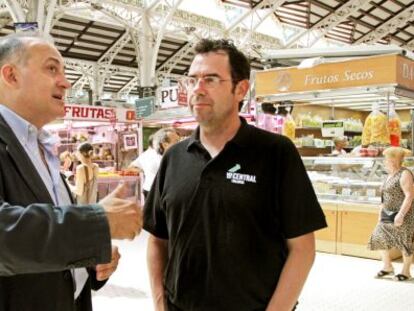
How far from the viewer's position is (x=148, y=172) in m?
7.44

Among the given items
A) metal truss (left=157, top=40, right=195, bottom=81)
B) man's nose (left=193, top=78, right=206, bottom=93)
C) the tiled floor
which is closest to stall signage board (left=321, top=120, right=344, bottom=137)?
the tiled floor

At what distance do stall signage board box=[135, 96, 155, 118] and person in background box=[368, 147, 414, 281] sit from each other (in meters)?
6.78

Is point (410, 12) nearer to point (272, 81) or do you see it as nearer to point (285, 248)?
point (272, 81)

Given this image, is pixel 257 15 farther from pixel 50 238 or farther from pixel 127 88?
pixel 50 238

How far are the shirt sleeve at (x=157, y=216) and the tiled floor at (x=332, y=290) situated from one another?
109 inches

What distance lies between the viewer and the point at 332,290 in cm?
515

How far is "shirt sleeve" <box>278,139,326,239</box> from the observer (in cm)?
167

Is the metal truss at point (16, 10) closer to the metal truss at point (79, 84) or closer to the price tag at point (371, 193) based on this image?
the price tag at point (371, 193)

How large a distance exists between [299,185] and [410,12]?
21763 mm

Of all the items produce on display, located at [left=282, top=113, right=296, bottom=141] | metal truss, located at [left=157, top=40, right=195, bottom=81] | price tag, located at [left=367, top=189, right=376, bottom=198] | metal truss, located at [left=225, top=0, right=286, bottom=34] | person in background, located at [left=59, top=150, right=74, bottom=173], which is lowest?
price tag, located at [left=367, top=189, right=376, bottom=198]

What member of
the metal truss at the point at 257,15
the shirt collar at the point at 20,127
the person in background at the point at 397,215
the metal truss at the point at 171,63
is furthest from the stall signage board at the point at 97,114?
the metal truss at the point at 171,63

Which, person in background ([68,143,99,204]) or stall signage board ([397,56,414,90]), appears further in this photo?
person in background ([68,143,99,204])

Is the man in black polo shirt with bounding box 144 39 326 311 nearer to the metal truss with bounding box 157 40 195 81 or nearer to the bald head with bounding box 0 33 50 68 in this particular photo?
the bald head with bounding box 0 33 50 68

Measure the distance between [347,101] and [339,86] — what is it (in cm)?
138
